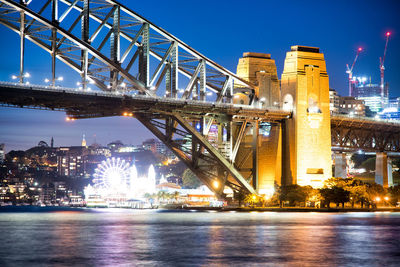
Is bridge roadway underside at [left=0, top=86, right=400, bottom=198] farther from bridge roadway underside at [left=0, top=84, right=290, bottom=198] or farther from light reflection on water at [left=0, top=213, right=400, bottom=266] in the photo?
light reflection on water at [left=0, top=213, right=400, bottom=266]

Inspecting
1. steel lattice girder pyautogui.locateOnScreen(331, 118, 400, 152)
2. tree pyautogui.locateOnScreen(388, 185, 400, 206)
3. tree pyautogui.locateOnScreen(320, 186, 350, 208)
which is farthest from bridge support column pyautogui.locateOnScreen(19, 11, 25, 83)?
tree pyautogui.locateOnScreen(388, 185, 400, 206)

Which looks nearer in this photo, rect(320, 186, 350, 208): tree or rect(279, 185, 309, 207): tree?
rect(279, 185, 309, 207): tree

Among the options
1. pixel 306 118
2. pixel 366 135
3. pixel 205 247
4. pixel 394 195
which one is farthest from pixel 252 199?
pixel 205 247

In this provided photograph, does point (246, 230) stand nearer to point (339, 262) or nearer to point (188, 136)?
point (339, 262)

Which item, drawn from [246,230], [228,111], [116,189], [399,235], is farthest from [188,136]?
[116,189]

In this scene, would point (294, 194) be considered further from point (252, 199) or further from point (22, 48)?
point (22, 48)

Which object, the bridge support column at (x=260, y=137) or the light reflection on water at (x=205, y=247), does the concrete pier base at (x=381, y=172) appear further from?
the light reflection on water at (x=205, y=247)

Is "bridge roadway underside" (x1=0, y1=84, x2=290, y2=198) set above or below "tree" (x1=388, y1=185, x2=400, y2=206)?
above

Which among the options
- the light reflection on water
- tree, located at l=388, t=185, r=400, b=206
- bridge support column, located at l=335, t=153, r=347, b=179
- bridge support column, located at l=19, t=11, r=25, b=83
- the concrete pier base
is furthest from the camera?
bridge support column, located at l=335, t=153, r=347, b=179

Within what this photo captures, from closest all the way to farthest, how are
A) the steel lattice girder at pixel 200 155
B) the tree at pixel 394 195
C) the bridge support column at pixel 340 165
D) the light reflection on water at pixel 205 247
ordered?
the light reflection on water at pixel 205 247 → the steel lattice girder at pixel 200 155 → the tree at pixel 394 195 → the bridge support column at pixel 340 165

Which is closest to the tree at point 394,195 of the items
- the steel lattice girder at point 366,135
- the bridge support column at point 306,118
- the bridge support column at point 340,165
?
the steel lattice girder at point 366,135

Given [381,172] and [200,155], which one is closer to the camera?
[200,155]

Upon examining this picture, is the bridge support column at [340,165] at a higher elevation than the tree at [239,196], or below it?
higher

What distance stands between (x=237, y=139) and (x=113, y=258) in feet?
199
